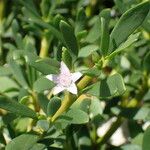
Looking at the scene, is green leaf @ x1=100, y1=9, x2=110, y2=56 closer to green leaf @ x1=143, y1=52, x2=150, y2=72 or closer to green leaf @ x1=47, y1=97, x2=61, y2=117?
green leaf @ x1=47, y1=97, x2=61, y2=117

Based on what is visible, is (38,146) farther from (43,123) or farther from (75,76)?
(75,76)

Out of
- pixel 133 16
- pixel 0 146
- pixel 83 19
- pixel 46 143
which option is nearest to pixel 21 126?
pixel 0 146

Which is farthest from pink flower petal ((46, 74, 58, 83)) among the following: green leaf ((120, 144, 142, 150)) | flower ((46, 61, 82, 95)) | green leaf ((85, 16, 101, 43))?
green leaf ((120, 144, 142, 150))

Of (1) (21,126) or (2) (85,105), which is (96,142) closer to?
(1) (21,126)

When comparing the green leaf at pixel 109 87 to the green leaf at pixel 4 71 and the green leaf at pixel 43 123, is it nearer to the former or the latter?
the green leaf at pixel 43 123

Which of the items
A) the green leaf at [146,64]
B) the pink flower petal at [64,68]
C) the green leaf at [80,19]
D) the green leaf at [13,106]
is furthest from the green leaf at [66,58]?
the green leaf at [146,64]
